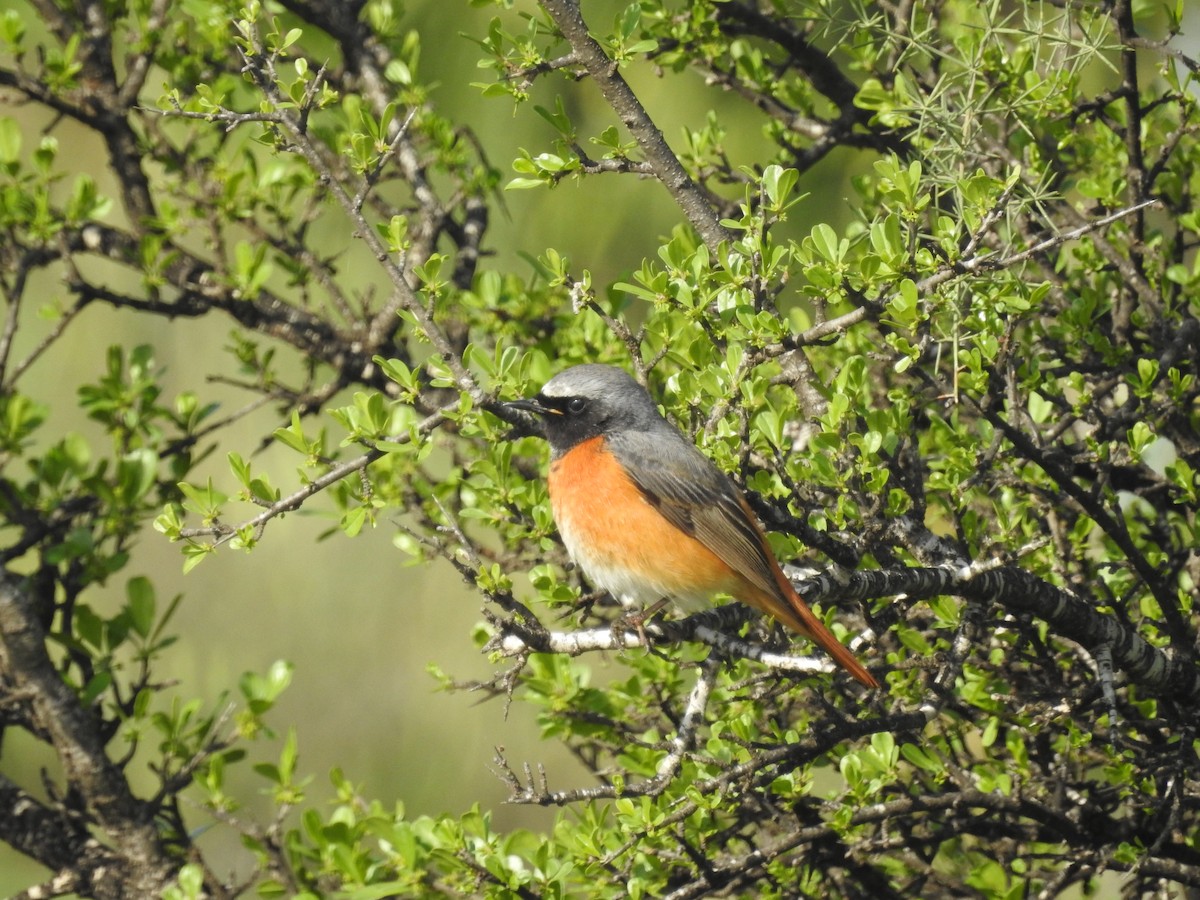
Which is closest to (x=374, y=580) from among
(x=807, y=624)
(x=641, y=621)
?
(x=641, y=621)

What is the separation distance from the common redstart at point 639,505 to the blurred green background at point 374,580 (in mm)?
1990

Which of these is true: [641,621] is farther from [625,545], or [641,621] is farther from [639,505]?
[639,505]

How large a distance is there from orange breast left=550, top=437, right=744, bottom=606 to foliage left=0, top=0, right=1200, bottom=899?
0.40ft

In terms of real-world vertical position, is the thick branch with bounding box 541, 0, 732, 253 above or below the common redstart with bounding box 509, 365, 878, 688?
above

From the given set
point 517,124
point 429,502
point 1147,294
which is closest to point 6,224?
point 429,502

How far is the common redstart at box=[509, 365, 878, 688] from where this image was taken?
11.7 ft

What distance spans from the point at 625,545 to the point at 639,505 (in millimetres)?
199

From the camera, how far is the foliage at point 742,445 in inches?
113

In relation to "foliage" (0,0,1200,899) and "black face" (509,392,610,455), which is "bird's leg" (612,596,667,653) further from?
"black face" (509,392,610,455)

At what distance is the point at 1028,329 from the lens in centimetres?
360

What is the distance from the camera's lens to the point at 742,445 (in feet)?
10.0

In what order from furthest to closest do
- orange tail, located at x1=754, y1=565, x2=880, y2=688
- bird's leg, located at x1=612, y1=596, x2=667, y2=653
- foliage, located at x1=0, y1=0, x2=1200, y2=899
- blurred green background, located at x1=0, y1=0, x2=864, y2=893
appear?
blurred green background, located at x1=0, y1=0, x2=864, y2=893 → bird's leg, located at x1=612, y1=596, x2=667, y2=653 → orange tail, located at x1=754, y1=565, x2=880, y2=688 → foliage, located at x1=0, y1=0, x2=1200, y2=899

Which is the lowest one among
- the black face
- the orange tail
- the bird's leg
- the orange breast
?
the orange tail

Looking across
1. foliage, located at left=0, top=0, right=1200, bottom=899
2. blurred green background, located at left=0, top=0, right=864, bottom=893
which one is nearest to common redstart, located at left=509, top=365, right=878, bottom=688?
foliage, located at left=0, top=0, right=1200, bottom=899
